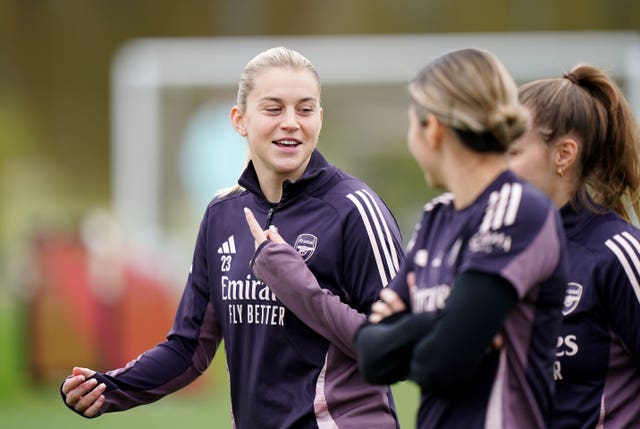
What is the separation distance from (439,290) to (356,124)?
12.0 metres

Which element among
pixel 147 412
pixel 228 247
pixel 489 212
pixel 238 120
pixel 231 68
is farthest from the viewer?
pixel 231 68

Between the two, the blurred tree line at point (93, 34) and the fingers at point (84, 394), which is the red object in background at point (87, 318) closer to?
the fingers at point (84, 394)

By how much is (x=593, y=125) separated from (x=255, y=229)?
1.14 meters

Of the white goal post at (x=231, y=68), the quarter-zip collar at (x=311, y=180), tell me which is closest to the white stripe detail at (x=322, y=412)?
the quarter-zip collar at (x=311, y=180)

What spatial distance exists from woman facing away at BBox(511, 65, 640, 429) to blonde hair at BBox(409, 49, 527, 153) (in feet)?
2.86

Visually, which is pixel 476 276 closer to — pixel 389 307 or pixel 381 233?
pixel 389 307

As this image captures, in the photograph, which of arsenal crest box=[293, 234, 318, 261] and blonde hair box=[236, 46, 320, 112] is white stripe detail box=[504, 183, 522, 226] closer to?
arsenal crest box=[293, 234, 318, 261]

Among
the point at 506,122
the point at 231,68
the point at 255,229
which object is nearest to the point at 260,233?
the point at 255,229

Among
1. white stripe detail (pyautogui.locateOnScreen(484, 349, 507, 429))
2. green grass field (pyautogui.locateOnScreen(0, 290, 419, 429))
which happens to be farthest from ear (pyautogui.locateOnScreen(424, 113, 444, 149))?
green grass field (pyautogui.locateOnScreen(0, 290, 419, 429))

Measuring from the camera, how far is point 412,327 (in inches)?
114

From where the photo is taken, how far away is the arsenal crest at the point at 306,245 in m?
3.82

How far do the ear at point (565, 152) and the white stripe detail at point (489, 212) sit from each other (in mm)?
968

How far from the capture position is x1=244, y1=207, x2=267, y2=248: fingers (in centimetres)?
369

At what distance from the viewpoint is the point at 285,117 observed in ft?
12.9
